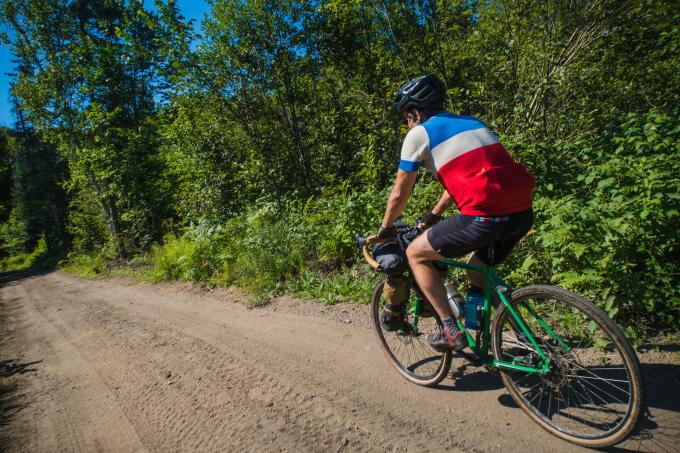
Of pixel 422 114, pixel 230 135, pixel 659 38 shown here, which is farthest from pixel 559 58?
pixel 230 135

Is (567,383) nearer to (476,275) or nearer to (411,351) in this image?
(476,275)

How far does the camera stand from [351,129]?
9125 mm

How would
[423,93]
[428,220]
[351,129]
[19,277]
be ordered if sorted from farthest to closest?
1. [19,277]
2. [351,129]
3. [428,220]
4. [423,93]

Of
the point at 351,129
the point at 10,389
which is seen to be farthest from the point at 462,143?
the point at 351,129

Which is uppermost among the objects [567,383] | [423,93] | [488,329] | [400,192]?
[423,93]

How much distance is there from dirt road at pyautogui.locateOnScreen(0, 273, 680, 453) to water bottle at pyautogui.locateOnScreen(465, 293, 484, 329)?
0.63 metres

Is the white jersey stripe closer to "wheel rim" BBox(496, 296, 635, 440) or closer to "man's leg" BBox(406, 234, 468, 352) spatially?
"man's leg" BBox(406, 234, 468, 352)

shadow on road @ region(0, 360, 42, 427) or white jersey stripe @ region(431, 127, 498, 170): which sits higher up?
white jersey stripe @ region(431, 127, 498, 170)

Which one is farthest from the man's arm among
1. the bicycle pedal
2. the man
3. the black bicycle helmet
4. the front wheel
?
the bicycle pedal

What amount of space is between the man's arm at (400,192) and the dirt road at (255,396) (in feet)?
5.23

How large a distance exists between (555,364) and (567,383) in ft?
0.52

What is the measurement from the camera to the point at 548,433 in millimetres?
2275

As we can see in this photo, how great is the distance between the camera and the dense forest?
3.23 meters

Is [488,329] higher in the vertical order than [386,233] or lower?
lower
